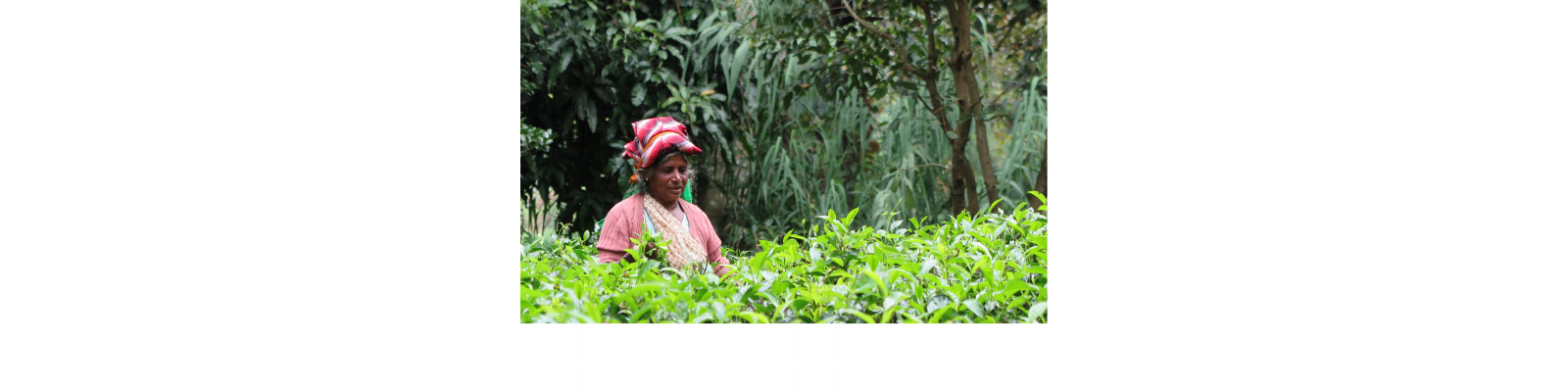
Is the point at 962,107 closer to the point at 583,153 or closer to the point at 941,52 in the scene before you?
the point at 941,52

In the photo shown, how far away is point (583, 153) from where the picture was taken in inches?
161

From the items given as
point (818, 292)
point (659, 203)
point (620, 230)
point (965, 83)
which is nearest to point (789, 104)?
point (965, 83)

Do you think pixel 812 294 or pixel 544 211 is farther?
pixel 544 211

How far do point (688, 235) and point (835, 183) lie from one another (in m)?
2.03

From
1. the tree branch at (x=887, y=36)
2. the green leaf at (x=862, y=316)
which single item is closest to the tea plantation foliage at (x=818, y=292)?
the green leaf at (x=862, y=316)

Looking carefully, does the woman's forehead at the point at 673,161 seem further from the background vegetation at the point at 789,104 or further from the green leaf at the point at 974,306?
the background vegetation at the point at 789,104

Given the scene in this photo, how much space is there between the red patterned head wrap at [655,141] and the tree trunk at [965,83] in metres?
1.37

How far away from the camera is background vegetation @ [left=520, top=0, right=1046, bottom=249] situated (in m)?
3.45

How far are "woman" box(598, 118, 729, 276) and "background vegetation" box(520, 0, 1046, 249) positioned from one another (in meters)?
1.40

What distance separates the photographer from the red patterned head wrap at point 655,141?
2.02m

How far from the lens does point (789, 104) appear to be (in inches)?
149

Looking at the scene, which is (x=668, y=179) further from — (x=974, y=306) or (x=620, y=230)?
(x=974, y=306)

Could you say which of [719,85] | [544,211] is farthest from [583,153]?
[719,85]

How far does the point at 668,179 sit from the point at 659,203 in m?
0.06
